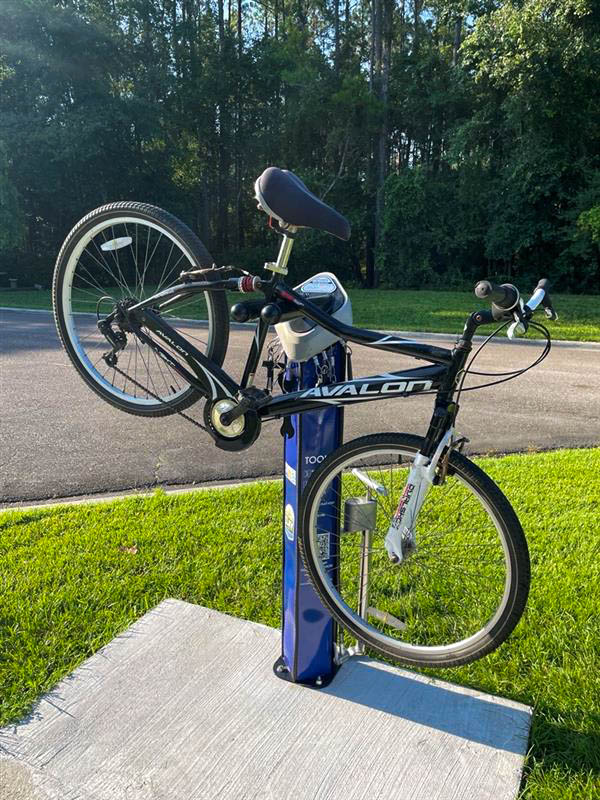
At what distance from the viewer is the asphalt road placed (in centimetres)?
436

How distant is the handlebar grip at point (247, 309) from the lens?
1.97 meters

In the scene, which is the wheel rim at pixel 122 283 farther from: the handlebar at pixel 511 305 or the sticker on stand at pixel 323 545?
the handlebar at pixel 511 305

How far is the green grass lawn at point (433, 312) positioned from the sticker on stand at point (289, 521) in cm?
823

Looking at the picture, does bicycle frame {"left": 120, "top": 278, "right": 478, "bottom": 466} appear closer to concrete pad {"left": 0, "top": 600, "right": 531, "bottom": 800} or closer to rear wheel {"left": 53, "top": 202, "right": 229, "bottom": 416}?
rear wheel {"left": 53, "top": 202, "right": 229, "bottom": 416}

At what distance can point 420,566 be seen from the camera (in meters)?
2.69

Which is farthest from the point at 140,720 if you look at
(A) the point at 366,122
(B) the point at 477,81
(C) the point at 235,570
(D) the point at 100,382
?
(A) the point at 366,122

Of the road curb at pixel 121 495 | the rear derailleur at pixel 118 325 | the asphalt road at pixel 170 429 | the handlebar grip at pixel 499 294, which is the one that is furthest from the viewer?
the asphalt road at pixel 170 429

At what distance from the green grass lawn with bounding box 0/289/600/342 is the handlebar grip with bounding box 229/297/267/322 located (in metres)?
8.34

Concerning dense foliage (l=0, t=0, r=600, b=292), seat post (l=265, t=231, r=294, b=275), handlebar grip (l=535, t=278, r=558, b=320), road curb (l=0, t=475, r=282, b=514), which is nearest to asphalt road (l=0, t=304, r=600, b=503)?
road curb (l=0, t=475, r=282, b=514)

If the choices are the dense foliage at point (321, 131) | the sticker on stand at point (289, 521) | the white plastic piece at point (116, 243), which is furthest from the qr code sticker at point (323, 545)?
the dense foliage at point (321, 131)

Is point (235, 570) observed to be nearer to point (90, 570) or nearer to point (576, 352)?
point (90, 570)

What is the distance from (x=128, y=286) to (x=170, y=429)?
313 centimetres

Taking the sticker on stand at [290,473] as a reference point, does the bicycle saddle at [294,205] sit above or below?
above

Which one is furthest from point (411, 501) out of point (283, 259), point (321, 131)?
point (321, 131)
